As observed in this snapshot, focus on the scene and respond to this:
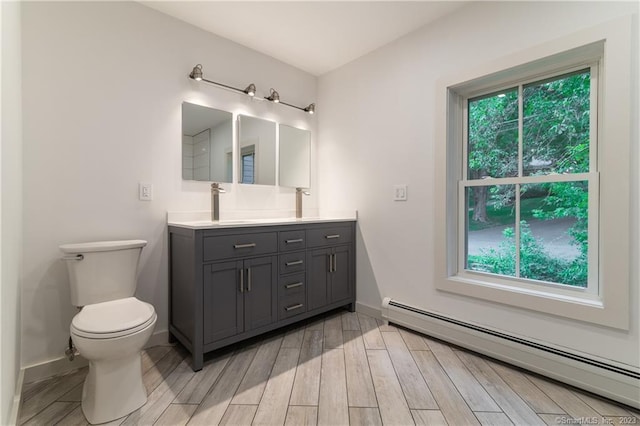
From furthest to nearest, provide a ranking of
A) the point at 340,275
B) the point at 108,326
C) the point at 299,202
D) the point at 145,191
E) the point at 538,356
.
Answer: the point at 299,202, the point at 340,275, the point at 145,191, the point at 538,356, the point at 108,326

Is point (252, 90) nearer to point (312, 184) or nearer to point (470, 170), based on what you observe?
point (312, 184)

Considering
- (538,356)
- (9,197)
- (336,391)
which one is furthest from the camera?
(538,356)

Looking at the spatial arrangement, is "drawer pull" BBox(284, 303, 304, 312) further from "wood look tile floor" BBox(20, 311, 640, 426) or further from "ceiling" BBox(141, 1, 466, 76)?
"ceiling" BBox(141, 1, 466, 76)

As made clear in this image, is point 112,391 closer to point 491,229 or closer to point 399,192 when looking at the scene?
point 399,192

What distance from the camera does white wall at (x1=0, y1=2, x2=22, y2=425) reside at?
3.51 feet

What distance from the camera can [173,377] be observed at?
1.67m

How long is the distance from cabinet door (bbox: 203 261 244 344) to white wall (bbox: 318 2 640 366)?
122cm

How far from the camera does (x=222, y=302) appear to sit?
1.84 meters

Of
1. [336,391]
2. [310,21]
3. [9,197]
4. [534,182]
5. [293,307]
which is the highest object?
[310,21]

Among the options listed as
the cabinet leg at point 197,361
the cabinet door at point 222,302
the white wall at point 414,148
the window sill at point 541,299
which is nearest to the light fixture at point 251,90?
the white wall at point 414,148

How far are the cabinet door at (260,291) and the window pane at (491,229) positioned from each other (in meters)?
1.45

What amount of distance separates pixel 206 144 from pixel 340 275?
5.15ft

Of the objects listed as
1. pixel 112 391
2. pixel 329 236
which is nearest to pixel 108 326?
pixel 112 391

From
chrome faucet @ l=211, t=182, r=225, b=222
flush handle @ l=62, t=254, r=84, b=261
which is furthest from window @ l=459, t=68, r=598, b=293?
flush handle @ l=62, t=254, r=84, b=261
